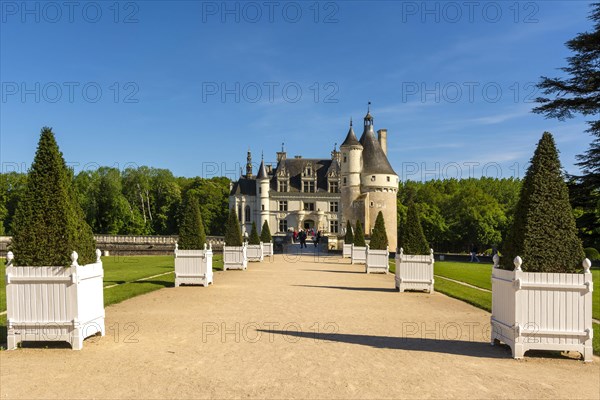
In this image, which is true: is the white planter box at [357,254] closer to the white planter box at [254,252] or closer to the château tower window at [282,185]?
the white planter box at [254,252]

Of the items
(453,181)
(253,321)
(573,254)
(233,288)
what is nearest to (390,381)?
(573,254)

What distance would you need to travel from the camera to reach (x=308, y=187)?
2817 inches

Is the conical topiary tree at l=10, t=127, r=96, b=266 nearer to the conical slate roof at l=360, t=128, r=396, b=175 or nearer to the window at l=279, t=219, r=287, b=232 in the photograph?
the conical slate roof at l=360, t=128, r=396, b=175

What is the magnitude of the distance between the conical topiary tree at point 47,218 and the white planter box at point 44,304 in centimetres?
29

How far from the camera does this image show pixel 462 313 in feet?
38.9

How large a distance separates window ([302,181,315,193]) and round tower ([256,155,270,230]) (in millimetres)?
5087

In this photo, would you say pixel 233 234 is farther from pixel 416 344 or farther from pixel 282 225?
pixel 282 225

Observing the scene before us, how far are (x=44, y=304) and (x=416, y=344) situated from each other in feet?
19.3

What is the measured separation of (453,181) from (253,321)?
9388 cm

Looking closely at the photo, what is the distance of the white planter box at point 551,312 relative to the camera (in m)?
7.30

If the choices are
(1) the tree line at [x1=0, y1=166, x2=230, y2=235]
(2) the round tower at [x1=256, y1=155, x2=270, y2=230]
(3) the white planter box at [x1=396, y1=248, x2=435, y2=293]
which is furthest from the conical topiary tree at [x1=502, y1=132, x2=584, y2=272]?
(2) the round tower at [x1=256, y1=155, x2=270, y2=230]

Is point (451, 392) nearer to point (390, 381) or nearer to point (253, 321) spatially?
point (390, 381)

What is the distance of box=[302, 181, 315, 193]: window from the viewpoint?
71562mm

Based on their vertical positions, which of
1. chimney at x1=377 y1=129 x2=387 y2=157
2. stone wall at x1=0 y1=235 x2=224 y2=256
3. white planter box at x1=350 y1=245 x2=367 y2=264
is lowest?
stone wall at x1=0 y1=235 x2=224 y2=256
